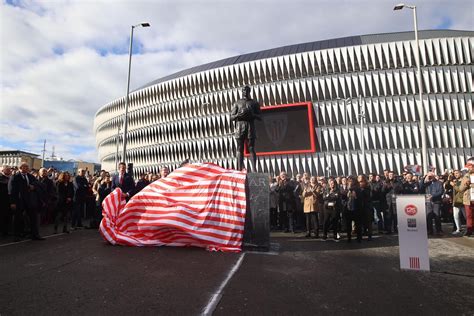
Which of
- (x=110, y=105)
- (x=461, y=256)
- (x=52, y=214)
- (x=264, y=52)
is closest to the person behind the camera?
(x=461, y=256)

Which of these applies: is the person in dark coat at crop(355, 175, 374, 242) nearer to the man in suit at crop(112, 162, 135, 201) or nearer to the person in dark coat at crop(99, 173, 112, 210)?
the man in suit at crop(112, 162, 135, 201)

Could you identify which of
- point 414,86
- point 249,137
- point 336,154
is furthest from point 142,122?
point 249,137

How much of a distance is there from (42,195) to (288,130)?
37.4m

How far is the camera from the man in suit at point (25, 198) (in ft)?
27.2

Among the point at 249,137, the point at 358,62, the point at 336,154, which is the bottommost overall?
the point at 249,137

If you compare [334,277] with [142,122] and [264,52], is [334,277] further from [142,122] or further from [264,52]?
[142,122]

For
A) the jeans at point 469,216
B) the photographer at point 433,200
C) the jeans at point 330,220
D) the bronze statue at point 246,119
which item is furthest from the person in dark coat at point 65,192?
the jeans at point 469,216

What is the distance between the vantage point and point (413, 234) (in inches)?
235

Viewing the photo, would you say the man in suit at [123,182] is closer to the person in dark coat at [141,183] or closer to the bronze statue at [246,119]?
the person in dark coat at [141,183]

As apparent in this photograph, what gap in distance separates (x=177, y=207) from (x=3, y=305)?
164 inches

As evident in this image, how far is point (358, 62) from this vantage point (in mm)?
41969

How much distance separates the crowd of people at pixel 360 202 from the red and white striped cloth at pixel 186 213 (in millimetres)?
3788

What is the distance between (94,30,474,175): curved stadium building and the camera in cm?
3869

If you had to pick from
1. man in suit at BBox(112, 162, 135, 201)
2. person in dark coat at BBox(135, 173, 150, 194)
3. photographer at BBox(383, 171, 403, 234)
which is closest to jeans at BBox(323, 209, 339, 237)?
photographer at BBox(383, 171, 403, 234)
